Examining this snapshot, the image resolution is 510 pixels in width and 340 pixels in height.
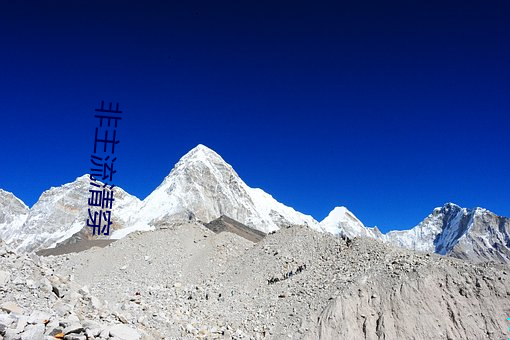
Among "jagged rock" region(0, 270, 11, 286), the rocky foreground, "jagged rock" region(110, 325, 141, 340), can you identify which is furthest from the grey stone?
"jagged rock" region(0, 270, 11, 286)

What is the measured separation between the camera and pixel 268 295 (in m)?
28.5

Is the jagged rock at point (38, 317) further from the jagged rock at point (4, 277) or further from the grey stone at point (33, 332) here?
the jagged rock at point (4, 277)

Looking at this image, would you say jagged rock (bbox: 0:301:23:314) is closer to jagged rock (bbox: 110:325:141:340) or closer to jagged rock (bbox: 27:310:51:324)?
jagged rock (bbox: 27:310:51:324)

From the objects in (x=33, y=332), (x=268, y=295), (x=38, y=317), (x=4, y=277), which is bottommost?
(x=33, y=332)

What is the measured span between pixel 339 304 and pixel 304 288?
3.68 meters

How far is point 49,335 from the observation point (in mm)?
12328

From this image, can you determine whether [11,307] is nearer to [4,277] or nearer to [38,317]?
[38,317]

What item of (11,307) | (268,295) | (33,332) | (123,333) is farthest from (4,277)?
(268,295)

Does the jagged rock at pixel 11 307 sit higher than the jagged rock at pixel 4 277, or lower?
lower

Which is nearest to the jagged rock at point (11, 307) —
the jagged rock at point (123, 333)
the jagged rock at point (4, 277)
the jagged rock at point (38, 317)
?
the jagged rock at point (38, 317)

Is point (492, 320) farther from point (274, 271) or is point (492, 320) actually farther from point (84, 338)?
point (84, 338)

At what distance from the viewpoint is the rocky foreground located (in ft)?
52.3

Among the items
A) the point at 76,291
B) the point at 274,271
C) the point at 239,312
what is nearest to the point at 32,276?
the point at 76,291

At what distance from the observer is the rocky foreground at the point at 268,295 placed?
16.0m
